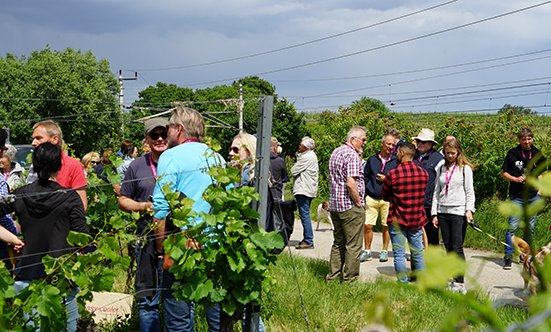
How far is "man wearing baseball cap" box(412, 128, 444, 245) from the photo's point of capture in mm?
6023

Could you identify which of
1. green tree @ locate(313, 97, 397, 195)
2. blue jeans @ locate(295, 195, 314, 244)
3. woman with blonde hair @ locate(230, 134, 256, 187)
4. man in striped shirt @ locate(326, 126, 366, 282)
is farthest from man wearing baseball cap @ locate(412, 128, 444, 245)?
green tree @ locate(313, 97, 397, 195)

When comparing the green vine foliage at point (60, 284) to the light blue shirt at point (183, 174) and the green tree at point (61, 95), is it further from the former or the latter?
the green tree at point (61, 95)

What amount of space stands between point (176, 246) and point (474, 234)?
685cm

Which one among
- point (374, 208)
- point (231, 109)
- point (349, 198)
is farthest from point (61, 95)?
point (349, 198)

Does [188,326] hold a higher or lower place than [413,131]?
lower

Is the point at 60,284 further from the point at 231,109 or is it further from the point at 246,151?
the point at 231,109

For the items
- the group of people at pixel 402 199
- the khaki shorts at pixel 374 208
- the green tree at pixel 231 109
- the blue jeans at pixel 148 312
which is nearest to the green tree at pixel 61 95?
the green tree at pixel 231 109

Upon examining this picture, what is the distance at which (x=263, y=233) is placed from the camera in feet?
8.33

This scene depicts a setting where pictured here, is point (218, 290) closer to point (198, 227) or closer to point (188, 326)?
point (198, 227)

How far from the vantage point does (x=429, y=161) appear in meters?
6.34

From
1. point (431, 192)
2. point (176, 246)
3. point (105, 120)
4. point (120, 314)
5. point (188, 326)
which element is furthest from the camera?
point (105, 120)

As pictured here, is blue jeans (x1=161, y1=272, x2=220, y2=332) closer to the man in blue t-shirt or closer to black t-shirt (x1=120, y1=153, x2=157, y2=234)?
the man in blue t-shirt

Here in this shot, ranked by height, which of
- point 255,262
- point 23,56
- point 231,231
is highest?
point 23,56

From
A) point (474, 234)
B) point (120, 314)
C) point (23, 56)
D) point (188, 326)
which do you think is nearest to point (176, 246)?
point (188, 326)
